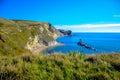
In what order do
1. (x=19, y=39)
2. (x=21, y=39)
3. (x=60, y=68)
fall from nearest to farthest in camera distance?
1. (x=60, y=68)
2. (x=19, y=39)
3. (x=21, y=39)

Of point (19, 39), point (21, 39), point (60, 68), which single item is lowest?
point (21, 39)

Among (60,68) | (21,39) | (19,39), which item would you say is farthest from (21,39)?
(60,68)

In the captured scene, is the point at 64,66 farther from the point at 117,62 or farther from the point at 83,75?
the point at 117,62

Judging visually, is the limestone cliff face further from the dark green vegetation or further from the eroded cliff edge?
the dark green vegetation

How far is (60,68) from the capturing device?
9531 mm

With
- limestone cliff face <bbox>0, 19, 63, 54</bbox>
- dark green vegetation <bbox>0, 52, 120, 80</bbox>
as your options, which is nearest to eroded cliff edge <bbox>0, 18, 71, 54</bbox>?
limestone cliff face <bbox>0, 19, 63, 54</bbox>

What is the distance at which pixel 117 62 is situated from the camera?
10078 millimetres

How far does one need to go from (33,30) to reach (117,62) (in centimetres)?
14826

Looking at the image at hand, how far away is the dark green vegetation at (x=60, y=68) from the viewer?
A: 28.8 ft

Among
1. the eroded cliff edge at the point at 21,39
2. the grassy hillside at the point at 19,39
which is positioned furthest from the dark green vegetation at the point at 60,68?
the eroded cliff edge at the point at 21,39

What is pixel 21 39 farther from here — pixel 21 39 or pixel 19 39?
pixel 19 39

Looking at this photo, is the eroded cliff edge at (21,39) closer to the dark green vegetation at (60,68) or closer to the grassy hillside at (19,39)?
the grassy hillside at (19,39)

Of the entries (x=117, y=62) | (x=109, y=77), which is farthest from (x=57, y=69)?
(x=117, y=62)

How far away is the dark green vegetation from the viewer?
8789mm
